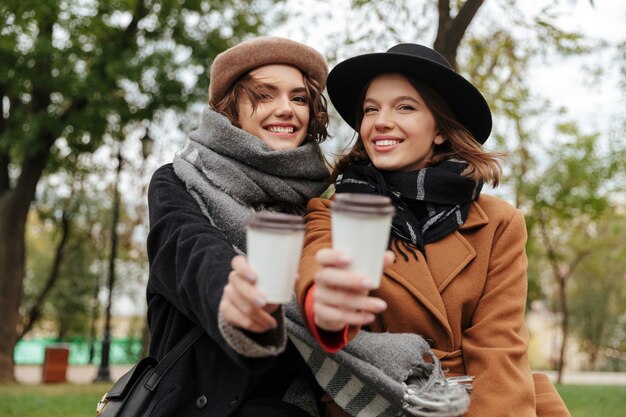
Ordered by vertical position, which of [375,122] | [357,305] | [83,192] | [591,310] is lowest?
[591,310]

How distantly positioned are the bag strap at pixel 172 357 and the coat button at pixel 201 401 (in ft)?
0.52

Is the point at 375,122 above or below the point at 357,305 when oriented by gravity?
above

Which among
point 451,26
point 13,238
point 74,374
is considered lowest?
point 74,374

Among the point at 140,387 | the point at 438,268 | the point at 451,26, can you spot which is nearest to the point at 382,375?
the point at 438,268

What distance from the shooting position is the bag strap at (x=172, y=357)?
252 cm

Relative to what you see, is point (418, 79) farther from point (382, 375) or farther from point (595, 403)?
point (595, 403)

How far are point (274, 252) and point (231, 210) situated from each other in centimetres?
114

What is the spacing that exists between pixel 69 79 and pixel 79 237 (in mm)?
11692

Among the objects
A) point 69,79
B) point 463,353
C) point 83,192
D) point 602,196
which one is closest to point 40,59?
point 69,79

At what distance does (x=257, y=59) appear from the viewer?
297 centimetres

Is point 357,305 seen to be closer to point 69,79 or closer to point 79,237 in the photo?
point 69,79

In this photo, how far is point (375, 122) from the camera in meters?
2.87

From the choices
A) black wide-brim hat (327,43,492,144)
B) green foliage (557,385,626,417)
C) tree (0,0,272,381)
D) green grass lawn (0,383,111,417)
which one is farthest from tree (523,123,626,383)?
black wide-brim hat (327,43,492,144)

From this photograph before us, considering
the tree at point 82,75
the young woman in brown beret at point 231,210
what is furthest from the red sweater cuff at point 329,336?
the tree at point 82,75
